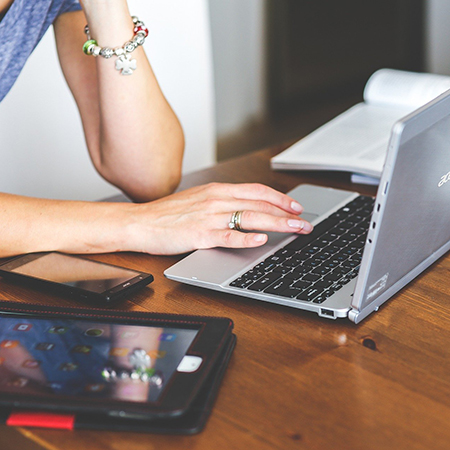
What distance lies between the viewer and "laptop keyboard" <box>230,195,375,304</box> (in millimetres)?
681

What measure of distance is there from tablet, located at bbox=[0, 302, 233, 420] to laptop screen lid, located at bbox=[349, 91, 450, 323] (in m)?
0.15

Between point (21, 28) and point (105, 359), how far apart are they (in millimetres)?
712

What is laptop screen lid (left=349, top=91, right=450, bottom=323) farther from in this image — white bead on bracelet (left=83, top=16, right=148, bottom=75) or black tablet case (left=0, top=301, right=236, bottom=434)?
white bead on bracelet (left=83, top=16, right=148, bottom=75)

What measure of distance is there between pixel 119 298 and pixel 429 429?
1.18ft

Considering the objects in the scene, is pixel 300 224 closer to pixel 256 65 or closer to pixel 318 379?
pixel 318 379

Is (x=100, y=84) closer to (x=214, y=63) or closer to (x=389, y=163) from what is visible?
(x=389, y=163)

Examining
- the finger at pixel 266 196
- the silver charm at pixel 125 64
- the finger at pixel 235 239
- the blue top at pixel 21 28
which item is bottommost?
the finger at pixel 235 239

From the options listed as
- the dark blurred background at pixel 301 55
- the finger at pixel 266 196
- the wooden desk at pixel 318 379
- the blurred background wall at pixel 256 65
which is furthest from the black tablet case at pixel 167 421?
the dark blurred background at pixel 301 55

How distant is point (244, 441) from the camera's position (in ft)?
1.58

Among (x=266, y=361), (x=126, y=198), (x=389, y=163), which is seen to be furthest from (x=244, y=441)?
(x=126, y=198)

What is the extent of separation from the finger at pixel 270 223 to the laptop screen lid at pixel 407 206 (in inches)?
6.4

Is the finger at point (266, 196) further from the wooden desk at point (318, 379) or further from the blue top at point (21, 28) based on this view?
the blue top at point (21, 28)

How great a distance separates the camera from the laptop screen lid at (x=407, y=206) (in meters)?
0.55

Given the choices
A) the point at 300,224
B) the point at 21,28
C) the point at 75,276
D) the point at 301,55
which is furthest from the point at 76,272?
the point at 301,55
